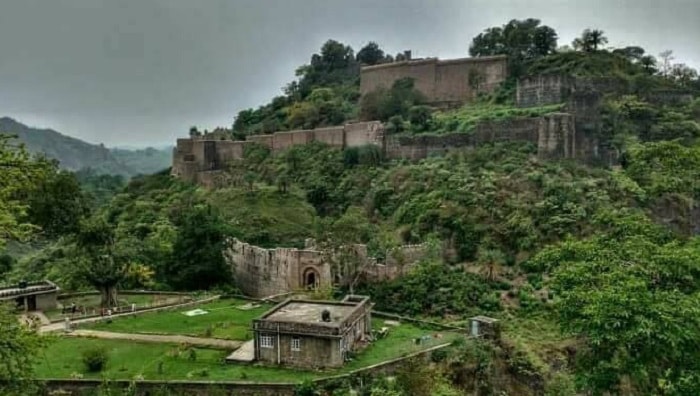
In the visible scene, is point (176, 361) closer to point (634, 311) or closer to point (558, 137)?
point (634, 311)

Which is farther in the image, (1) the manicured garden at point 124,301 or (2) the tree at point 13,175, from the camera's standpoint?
(1) the manicured garden at point 124,301

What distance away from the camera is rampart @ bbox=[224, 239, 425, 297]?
1000 inches

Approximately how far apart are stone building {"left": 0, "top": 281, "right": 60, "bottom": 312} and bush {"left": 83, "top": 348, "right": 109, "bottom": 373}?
24.7ft

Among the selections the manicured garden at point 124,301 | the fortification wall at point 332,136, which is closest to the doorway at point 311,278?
the manicured garden at point 124,301

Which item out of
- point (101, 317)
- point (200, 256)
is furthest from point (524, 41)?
point (101, 317)

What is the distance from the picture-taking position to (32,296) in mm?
24219

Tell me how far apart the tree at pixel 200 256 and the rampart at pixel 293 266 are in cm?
80

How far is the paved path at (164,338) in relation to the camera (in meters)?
19.9

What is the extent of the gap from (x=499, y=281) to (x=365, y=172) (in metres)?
14.0

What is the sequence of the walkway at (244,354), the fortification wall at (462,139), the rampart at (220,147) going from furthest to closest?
A: the rampart at (220,147) < the fortification wall at (462,139) < the walkway at (244,354)

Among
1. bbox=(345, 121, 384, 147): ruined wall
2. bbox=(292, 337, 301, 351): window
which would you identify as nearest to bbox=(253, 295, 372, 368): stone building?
bbox=(292, 337, 301, 351): window

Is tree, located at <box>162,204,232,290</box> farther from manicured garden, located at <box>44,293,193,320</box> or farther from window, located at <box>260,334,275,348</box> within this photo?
window, located at <box>260,334,275,348</box>

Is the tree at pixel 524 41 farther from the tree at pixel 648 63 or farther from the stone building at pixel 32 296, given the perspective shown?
the stone building at pixel 32 296

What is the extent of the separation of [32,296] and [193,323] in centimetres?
642
